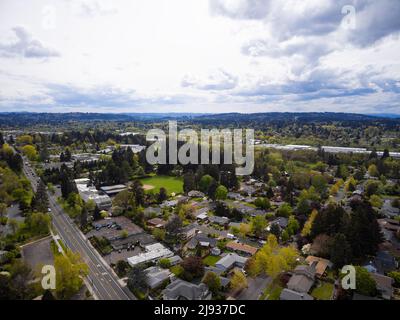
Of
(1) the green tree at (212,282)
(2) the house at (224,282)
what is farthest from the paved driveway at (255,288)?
(1) the green tree at (212,282)

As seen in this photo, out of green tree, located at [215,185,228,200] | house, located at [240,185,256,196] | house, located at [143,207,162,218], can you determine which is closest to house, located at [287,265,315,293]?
house, located at [143,207,162,218]

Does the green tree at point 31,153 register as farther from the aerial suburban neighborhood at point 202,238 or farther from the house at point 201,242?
the house at point 201,242

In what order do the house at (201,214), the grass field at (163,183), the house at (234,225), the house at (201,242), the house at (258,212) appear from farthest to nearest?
the grass field at (163,183)
the house at (258,212)
the house at (201,214)
the house at (234,225)
the house at (201,242)

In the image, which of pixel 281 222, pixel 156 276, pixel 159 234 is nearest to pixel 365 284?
pixel 281 222
